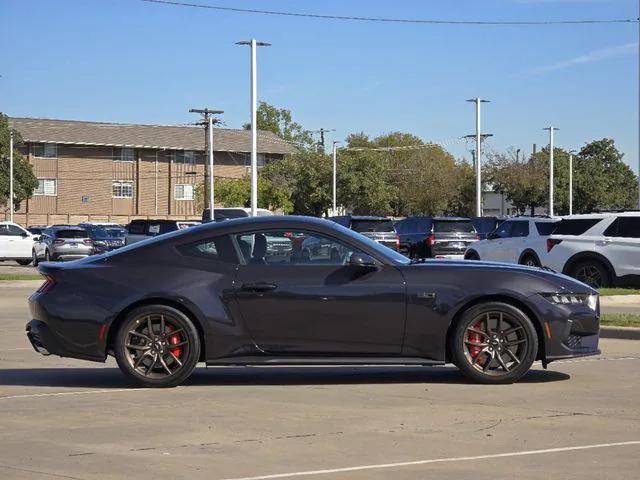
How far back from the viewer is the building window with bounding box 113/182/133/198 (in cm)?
8976

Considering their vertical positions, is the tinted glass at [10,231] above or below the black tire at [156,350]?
above

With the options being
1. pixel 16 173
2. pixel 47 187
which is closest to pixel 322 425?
pixel 16 173

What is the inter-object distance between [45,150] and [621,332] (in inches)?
3075

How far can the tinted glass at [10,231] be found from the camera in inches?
1716

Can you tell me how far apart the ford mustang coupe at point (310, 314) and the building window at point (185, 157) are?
83.1m

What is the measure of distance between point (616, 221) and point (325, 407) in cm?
1537

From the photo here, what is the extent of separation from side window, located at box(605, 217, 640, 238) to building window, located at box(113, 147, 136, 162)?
70.5 meters

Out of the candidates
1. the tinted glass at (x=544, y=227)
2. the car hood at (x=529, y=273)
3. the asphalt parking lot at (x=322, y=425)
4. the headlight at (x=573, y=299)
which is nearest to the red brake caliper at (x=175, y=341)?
the asphalt parking lot at (x=322, y=425)

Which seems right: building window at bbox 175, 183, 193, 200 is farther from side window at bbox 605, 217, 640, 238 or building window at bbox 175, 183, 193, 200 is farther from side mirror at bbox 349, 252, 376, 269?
side mirror at bbox 349, 252, 376, 269

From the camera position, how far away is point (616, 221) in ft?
75.7

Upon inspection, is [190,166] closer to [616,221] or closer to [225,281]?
[616,221]

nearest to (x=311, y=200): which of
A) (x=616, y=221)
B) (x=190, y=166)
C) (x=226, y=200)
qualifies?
(x=226, y=200)

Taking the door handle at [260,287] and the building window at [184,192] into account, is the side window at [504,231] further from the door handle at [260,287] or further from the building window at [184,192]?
the building window at [184,192]

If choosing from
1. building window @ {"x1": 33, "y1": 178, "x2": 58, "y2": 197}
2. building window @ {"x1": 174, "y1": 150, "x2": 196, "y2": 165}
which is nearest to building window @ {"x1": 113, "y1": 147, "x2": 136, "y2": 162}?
building window @ {"x1": 174, "y1": 150, "x2": 196, "y2": 165}
